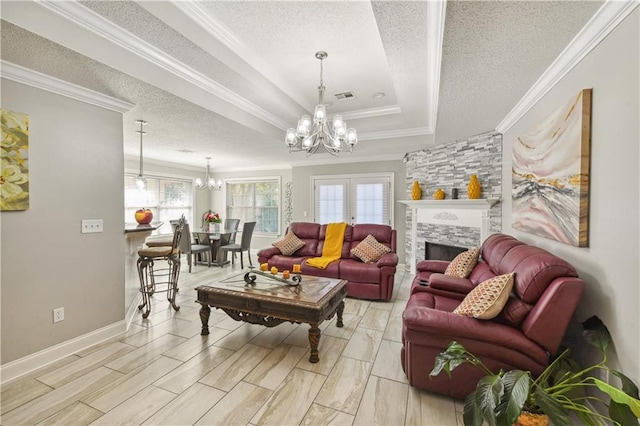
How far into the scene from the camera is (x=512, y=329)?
173cm

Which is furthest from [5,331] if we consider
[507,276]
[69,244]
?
[507,276]

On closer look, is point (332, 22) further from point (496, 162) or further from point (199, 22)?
point (496, 162)

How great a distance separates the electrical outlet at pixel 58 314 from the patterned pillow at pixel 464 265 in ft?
12.6

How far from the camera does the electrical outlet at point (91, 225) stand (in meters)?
2.57

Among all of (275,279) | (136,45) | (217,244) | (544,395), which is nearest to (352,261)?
(275,279)

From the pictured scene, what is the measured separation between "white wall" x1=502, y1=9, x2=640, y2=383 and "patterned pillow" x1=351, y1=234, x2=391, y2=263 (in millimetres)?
2442

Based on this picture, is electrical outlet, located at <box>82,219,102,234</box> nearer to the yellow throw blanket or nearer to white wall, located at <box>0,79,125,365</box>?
white wall, located at <box>0,79,125,365</box>

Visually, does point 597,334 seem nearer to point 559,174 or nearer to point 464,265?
point 559,174

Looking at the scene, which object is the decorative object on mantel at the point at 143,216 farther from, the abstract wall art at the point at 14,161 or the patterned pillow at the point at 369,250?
the patterned pillow at the point at 369,250

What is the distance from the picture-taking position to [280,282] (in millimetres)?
2957

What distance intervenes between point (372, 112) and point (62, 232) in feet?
13.1

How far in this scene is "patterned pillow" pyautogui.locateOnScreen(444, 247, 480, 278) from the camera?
2.98m

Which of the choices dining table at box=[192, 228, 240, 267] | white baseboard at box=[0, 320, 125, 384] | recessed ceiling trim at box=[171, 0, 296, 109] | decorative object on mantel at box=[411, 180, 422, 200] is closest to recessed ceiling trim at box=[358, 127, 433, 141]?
decorative object on mantel at box=[411, 180, 422, 200]

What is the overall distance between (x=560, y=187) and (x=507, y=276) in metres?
0.82
